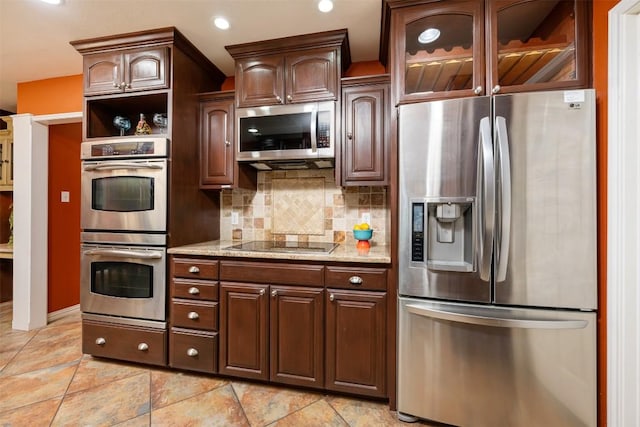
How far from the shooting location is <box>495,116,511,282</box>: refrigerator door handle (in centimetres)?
144

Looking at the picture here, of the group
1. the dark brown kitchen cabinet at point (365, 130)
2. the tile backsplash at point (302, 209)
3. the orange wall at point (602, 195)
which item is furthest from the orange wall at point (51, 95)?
the orange wall at point (602, 195)

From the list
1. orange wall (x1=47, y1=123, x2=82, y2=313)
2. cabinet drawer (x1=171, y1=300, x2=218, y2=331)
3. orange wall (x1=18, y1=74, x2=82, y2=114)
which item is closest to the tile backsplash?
cabinet drawer (x1=171, y1=300, x2=218, y2=331)

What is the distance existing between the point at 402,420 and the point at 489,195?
4.43ft

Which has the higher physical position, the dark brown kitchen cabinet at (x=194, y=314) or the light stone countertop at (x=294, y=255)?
the light stone countertop at (x=294, y=255)

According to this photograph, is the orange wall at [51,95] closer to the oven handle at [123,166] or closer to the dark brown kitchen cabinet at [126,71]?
the dark brown kitchen cabinet at [126,71]

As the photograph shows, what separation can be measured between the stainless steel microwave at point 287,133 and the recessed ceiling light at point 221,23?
0.55m

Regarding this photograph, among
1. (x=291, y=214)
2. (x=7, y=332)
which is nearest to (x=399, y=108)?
(x=291, y=214)

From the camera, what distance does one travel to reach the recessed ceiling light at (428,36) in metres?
1.74

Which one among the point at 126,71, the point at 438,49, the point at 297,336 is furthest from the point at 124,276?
the point at 438,49

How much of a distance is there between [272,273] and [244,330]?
0.44 m

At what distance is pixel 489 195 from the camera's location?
1447mm

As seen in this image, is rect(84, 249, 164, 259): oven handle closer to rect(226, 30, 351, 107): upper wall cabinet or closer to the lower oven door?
the lower oven door

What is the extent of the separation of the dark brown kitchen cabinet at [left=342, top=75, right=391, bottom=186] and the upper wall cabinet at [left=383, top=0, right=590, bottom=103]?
1.02 ft

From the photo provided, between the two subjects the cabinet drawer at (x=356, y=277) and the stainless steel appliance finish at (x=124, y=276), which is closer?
the cabinet drawer at (x=356, y=277)
